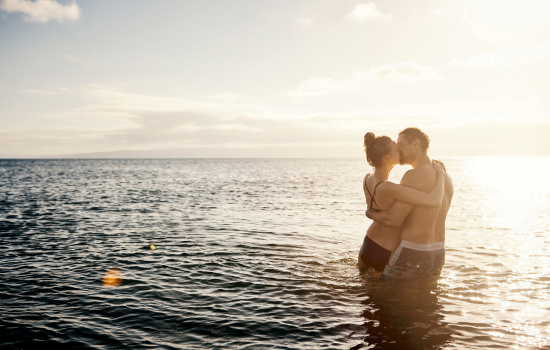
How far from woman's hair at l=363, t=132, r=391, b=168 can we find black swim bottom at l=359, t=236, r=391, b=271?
5.72 feet

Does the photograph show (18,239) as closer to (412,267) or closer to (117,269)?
(117,269)

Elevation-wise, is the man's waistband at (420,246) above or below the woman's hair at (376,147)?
below

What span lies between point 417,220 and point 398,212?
0.40m

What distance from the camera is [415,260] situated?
6906mm

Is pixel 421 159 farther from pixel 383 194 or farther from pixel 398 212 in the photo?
pixel 398 212

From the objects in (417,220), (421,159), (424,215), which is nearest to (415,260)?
(417,220)

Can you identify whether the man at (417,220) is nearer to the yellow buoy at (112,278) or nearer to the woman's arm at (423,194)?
the woman's arm at (423,194)

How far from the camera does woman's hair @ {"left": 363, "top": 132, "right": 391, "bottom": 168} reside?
23.1ft

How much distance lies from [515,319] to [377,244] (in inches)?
110

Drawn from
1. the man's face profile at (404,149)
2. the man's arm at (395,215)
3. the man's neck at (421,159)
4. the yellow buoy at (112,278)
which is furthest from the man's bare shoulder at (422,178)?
the yellow buoy at (112,278)

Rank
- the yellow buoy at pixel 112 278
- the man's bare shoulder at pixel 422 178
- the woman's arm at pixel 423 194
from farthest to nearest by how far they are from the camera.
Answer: the yellow buoy at pixel 112 278
the man's bare shoulder at pixel 422 178
the woman's arm at pixel 423 194

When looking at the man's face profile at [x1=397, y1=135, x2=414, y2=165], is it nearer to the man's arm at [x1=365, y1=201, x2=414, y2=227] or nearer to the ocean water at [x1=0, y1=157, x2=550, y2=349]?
the man's arm at [x1=365, y1=201, x2=414, y2=227]

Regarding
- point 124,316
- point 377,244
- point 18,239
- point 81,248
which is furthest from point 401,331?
point 18,239

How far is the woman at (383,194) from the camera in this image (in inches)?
249
